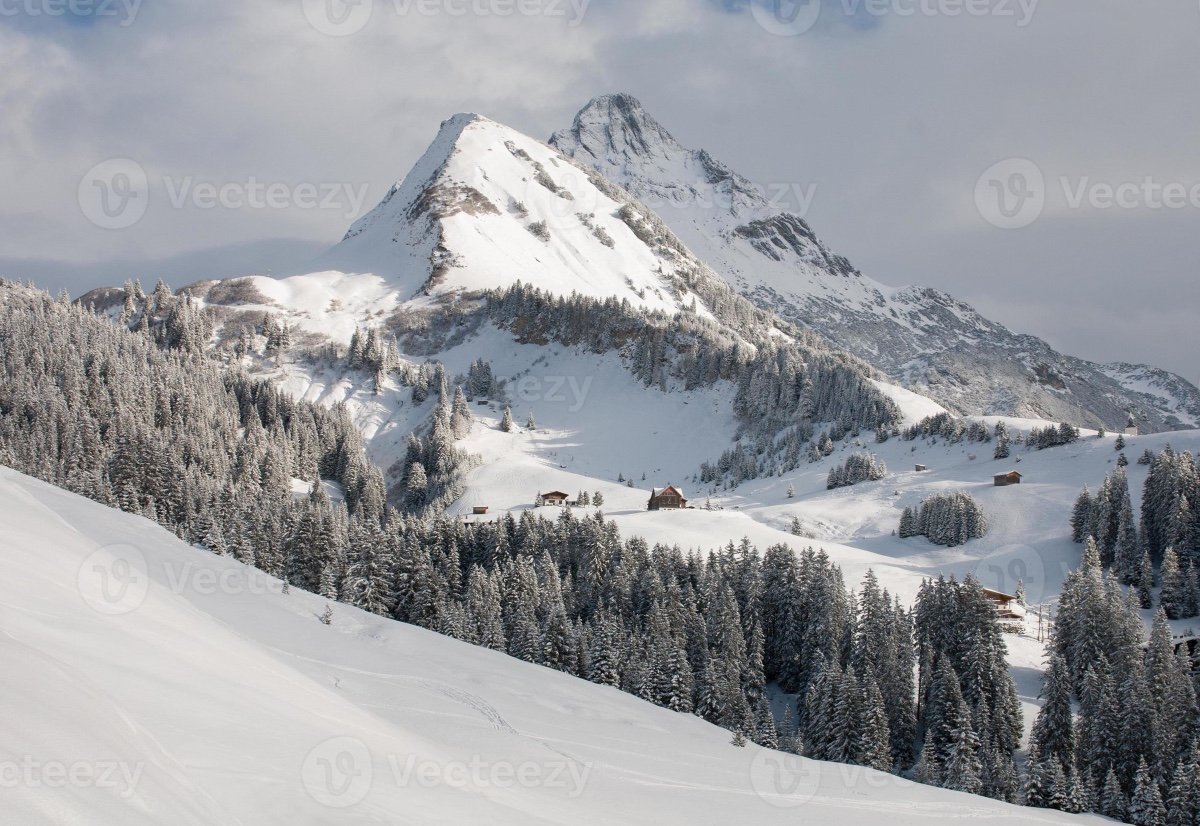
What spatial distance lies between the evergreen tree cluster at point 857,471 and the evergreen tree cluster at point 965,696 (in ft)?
171

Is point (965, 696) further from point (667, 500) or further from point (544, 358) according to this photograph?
point (544, 358)

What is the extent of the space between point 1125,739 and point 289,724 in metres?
46.4

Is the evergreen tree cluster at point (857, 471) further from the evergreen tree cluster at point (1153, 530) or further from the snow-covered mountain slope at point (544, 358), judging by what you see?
the evergreen tree cluster at point (1153, 530)

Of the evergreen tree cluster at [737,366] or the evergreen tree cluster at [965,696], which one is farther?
the evergreen tree cluster at [737,366]

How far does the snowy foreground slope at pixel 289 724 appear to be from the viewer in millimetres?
9750

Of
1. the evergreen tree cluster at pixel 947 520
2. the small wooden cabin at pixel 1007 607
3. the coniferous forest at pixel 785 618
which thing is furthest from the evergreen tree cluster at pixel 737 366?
the small wooden cabin at pixel 1007 607

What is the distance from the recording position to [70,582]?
80.6ft

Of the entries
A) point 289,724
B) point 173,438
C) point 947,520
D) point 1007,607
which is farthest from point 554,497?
point 289,724

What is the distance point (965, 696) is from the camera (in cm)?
5378

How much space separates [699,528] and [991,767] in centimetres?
4248

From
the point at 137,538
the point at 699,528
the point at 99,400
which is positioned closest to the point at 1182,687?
the point at 699,528

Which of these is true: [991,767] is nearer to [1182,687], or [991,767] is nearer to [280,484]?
[1182,687]

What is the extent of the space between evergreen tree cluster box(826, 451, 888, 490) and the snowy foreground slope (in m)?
78.0

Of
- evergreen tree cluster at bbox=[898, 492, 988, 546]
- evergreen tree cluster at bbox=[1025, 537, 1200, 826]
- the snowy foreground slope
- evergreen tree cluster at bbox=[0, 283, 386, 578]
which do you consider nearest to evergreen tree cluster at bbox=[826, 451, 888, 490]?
evergreen tree cluster at bbox=[898, 492, 988, 546]
